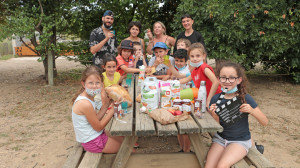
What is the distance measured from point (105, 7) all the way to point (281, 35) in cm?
484

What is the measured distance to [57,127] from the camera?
4398mm

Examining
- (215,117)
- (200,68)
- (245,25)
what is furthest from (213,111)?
(245,25)

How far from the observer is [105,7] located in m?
7.20

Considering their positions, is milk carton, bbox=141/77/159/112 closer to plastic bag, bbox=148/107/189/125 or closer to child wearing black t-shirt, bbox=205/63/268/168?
plastic bag, bbox=148/107/189/125

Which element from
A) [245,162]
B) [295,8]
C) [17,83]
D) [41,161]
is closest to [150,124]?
[245,162]

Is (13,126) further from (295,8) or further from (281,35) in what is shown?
(295,8)

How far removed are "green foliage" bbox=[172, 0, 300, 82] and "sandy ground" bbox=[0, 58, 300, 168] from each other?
4.34ft

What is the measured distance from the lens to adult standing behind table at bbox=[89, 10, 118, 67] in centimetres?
417

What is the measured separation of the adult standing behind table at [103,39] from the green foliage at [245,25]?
97.8 inches

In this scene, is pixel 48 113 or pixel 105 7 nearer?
pixel 48 113

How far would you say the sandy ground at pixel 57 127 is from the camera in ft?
11.1

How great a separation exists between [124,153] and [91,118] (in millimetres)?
463

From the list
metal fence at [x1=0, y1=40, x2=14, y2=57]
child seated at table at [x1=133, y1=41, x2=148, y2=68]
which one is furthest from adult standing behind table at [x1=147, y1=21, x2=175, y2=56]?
metal fence at [x1=0, y1=40, x2=14, y2=57]

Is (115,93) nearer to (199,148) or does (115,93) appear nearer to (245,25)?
(199,148)
